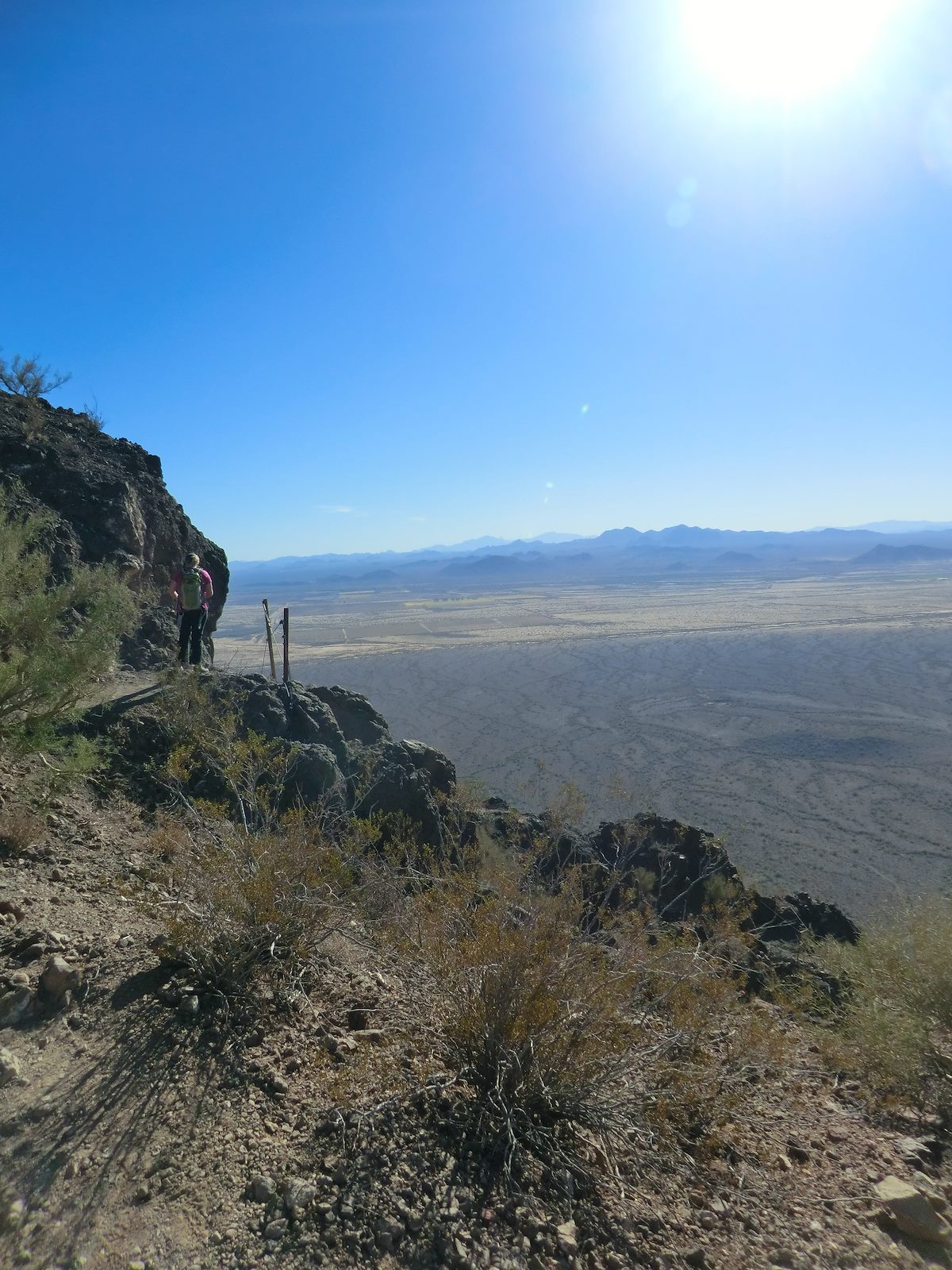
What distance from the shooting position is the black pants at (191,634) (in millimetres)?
9328

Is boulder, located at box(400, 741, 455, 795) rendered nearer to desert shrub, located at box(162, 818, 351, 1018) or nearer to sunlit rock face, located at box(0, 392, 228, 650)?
sunlit rock face, located at box(0, 392, 228, 650)

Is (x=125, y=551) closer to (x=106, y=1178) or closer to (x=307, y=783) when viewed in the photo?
(x=307, y=783)

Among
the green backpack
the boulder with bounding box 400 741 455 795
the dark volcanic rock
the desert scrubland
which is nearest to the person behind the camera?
the green backpack

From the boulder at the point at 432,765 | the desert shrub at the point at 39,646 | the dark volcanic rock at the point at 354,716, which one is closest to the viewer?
the desert shrub at the point at 39,646

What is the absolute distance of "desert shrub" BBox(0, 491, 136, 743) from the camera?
15.1 feet

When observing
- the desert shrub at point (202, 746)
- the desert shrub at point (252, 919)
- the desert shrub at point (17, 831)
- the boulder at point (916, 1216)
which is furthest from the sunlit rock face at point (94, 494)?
the boulder at point (916, 1216)

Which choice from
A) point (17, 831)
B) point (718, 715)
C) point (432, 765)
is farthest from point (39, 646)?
point (718, 715)

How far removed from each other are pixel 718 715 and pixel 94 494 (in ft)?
72.1

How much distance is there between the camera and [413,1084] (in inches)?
118

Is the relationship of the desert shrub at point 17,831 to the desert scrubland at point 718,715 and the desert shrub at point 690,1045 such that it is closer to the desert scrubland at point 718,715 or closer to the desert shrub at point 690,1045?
the desert shrub at point 690,1045

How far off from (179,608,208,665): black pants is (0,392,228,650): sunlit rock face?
4.70ft

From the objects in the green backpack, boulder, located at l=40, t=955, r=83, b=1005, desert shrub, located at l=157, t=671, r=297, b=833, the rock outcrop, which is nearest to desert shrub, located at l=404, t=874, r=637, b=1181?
boulder, located at l=40, t=955, r=83, b=1005

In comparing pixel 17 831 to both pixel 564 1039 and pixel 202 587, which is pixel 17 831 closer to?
pixel 564 1039

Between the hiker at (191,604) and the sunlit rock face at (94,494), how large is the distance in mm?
1213
